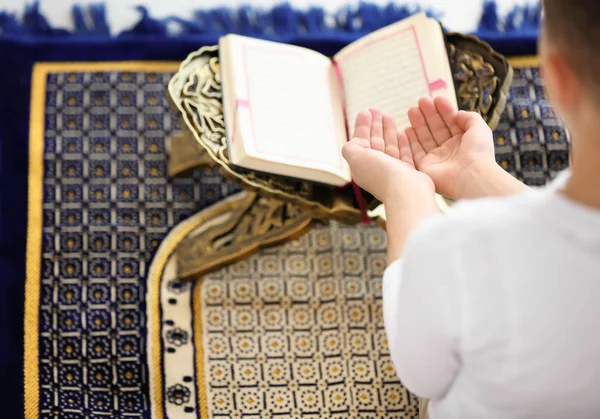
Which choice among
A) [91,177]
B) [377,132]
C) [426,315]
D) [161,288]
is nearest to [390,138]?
[377,132]

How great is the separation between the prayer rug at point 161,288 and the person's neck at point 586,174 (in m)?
0.77

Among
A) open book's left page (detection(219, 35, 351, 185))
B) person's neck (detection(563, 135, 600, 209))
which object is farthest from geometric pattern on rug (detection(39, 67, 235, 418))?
person's neck (detection(563, 135, 600, 209))

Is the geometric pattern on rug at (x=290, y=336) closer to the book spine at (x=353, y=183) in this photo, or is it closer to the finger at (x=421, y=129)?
the book spine at (x=353, y=183)

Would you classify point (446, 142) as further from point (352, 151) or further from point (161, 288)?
point (161, 288)

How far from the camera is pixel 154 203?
1428 mm

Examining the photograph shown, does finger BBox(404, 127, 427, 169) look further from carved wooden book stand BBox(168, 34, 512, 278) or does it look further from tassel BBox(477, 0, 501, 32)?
tassel BBox(477, 0, 501, 32)

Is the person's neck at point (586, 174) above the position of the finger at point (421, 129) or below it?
below

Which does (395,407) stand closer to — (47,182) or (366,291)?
(366,291)

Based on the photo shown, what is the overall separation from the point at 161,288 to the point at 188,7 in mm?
613

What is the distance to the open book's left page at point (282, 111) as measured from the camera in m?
1.08

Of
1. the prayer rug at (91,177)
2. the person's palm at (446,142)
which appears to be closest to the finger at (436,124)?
the person's palm at (446,142)

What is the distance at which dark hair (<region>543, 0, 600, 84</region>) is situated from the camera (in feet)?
1.66

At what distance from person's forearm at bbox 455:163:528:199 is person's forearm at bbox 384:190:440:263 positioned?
0.21 feet

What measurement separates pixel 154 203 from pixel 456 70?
0.60 meters
